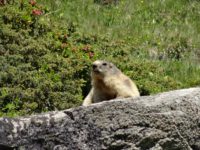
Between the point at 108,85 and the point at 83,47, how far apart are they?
3.31 meters

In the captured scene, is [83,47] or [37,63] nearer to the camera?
[37,63]

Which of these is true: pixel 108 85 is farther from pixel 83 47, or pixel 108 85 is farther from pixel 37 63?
pixel 83 47

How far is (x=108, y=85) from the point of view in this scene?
803cm

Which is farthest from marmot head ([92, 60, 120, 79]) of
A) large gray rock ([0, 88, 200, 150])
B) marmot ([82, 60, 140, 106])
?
large gray rock ([0, 88, 200, 150])

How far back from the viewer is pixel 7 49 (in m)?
10.2

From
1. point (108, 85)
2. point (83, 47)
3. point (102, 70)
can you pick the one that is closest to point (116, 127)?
point (108, 85)

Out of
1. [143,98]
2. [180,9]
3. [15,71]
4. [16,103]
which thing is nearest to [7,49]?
[15,71]

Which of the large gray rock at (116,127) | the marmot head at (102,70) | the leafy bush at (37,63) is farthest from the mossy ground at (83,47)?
the large gray rock at (116,127)

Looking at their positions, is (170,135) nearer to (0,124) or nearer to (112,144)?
(112,144)

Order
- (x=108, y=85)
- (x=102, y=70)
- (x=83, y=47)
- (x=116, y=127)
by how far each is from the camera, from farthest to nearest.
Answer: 1. (x=83, y=47)
2. (x=102, y=70)
3. (x=108, y=85)
4. (x=116, y=127)

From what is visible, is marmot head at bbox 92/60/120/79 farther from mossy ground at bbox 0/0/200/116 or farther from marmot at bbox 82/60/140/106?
mossy ground at bbox 0/0/200/116

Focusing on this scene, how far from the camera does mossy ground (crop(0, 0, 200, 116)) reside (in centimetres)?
948

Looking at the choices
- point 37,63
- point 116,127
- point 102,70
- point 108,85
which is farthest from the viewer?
point 37,63

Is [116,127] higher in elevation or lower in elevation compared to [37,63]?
higher
